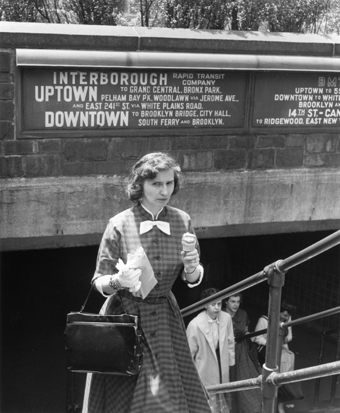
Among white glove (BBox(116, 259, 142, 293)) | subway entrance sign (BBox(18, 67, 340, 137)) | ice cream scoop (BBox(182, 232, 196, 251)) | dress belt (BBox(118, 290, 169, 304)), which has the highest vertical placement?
subway entrance sign (BBox(18, 67, 340, 137))

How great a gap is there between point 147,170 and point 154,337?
0.75m

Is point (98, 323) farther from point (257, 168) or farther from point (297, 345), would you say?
point (297, 345)

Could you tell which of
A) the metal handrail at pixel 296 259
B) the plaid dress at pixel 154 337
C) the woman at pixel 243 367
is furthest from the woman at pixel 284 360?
the plaid dress at pixel 154 337

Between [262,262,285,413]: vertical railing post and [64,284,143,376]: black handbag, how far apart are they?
22.0 inches

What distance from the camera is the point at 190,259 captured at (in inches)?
123

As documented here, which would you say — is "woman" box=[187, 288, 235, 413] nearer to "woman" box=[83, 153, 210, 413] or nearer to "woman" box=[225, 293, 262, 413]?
"woman" box=[225, 293, 262, 413]

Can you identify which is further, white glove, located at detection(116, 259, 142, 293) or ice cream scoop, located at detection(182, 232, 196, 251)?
ice cream scoop, located at detection(182, 232, 196, 251)

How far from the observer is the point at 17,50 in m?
5.19

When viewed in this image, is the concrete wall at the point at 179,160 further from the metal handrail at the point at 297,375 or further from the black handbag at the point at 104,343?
the black handbag at the point at 104,343

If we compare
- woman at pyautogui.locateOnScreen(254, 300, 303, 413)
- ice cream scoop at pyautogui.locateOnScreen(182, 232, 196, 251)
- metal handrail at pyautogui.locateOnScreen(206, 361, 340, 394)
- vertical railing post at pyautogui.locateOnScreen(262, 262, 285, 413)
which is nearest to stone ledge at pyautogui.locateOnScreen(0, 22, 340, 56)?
woman at pyautogui.locateOnScreen(254, 300, 303, 413)

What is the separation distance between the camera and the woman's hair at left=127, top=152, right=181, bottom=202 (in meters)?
3.24

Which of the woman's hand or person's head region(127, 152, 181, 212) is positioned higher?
person's head region(127, 152, 181, 212)

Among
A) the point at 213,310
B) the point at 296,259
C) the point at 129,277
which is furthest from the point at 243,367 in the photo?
the point at 296,259

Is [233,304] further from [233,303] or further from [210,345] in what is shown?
[210,345]
